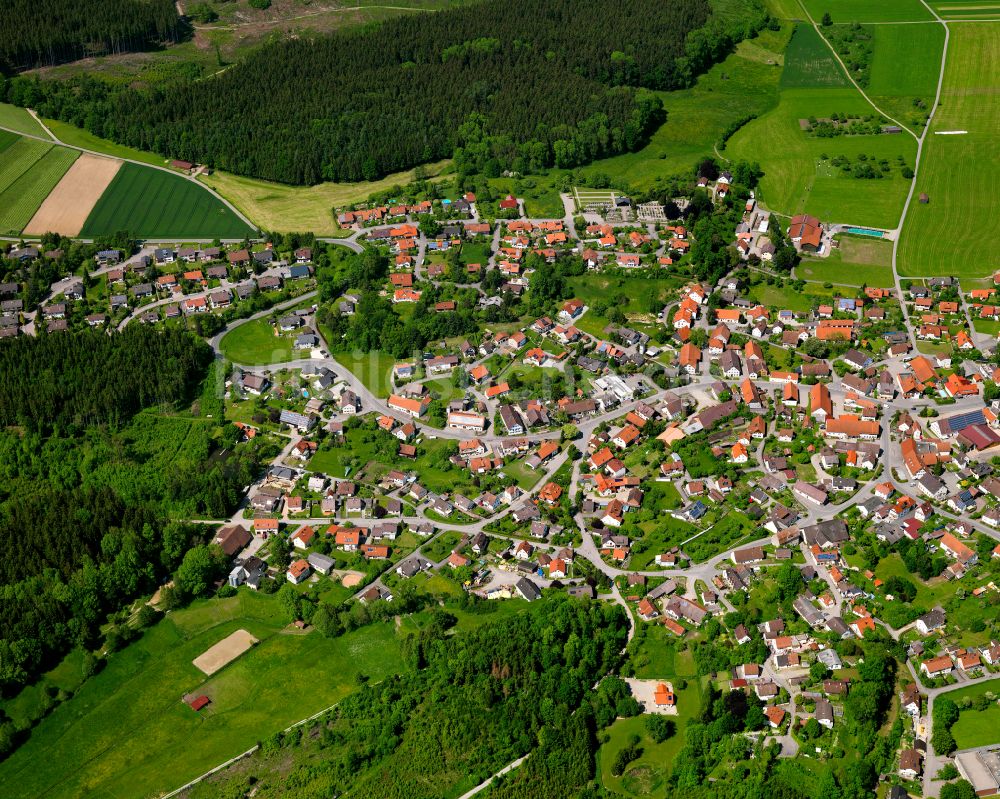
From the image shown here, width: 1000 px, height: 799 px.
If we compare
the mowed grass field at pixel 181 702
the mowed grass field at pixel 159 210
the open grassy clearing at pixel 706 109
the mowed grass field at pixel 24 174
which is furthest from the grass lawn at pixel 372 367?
the mowed grass field at pixel 24 174

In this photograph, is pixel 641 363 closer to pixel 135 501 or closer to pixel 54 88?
pixel 135 501

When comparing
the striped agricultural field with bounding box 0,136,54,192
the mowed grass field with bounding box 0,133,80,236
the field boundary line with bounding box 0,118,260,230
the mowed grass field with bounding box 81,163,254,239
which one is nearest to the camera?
the mowed grass field with bounding box 81,163,254,239

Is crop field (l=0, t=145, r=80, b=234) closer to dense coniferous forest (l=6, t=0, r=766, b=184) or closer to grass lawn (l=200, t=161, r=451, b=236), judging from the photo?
dense coniferous forest (l=6, t=0, r=766, b=184)

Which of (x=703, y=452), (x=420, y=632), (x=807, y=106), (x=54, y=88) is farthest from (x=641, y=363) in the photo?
(x=54, y=88)

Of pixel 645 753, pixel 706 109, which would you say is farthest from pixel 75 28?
pixel 645 753

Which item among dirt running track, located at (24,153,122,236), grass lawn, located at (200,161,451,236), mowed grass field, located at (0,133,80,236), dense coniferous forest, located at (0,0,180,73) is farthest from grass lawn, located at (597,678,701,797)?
dense coniferous forest, located at (0,0,180,73)
